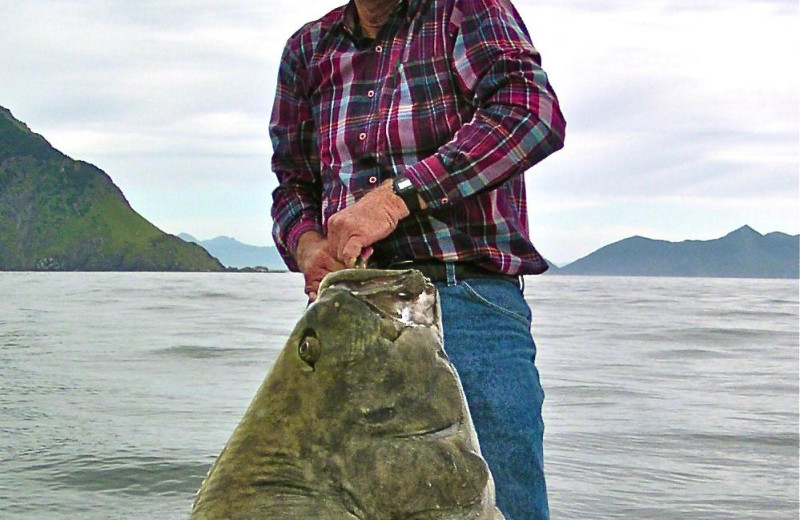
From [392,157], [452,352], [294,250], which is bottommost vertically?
[452,352]

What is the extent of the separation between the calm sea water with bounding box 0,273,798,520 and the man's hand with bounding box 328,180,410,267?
6148 mm

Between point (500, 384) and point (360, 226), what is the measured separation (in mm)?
794

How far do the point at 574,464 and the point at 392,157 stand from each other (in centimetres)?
791

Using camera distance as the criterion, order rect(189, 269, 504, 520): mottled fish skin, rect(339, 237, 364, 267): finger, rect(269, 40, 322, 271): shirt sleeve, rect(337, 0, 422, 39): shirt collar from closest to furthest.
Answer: rect(189, 269, 504, 520): mottled fish skin
rect(339, 237, 364, 267): finger
rect(337, 0, 422, 39): shirt collar
rect(269, 40, 322, 271): shirt sleeve

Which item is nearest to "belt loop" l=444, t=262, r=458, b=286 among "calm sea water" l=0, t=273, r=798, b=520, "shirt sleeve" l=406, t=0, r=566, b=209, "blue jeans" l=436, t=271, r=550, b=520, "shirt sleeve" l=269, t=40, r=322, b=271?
"blue jeans" l=436, t=271, r=550, b=520

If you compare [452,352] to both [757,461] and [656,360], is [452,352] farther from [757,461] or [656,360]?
[656,360]

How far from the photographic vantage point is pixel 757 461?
1136 cm

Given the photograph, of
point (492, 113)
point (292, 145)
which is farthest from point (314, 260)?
point (292, 145)

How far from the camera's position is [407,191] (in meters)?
3.07

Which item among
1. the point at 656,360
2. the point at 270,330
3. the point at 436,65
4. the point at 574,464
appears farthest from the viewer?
the point at 270,330

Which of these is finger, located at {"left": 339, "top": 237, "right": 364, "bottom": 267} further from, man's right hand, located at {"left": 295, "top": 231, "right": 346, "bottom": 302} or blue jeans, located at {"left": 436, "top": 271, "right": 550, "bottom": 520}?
blue jeans, located at {"left": 436, "top": 271, "right": 550, "bottom": 520}

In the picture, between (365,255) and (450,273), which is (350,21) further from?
(365,255)

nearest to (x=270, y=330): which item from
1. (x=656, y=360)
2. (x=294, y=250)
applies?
(x=656, y=360)

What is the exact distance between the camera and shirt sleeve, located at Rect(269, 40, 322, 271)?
3836mm
